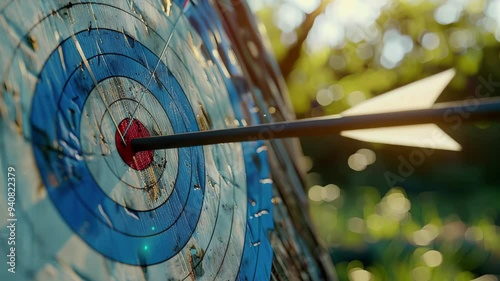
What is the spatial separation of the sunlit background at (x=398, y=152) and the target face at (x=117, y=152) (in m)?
4.39

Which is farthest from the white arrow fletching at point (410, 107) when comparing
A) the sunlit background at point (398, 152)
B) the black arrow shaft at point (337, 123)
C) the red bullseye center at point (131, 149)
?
the sunlit background at point (398, 152)

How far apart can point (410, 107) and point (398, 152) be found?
569 cm

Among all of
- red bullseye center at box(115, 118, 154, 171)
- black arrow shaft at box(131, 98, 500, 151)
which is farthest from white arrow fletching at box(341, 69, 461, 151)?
red bullseye center at box(115, 118, 154, 171)

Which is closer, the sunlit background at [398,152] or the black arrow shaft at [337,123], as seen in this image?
the black arrow shaft at [337,123]

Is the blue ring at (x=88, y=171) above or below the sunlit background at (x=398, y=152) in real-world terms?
below

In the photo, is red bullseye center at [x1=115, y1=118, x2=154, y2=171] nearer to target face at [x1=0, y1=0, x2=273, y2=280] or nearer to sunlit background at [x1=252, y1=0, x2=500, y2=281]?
target face at [x1=0, y1=0, x2=273, y2=280]

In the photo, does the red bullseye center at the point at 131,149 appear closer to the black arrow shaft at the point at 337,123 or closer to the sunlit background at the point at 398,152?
the black arrow shaft at the point at 337,123

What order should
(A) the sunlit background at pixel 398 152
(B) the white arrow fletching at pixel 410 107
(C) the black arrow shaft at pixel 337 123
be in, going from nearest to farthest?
(C) the black arrow shaft at pixel 337 123
(B) the white arrow fletching at pixel 410 107
(A) the sunlit background at pixel 398 152

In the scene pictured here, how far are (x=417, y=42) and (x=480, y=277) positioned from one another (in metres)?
2.22

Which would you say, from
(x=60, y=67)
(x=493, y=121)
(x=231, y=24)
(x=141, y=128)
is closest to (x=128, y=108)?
(x=141, y=128)

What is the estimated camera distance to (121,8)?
3.03 ft

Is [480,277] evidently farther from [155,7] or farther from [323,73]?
[155,7]

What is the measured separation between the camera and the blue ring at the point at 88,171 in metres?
0.70

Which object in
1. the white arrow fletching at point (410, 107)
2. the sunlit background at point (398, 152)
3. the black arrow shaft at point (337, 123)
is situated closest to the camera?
the black arrow shaft at point (337, 123)
